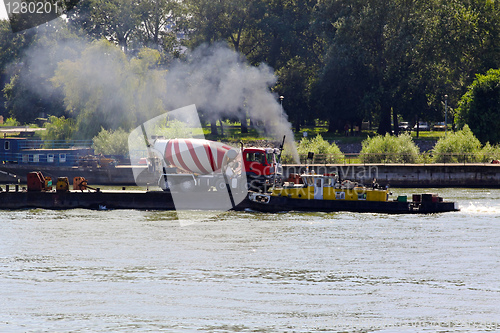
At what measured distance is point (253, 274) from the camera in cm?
3011

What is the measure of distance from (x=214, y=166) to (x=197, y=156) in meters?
1.40

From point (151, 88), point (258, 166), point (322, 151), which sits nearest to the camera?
point (258, 166)

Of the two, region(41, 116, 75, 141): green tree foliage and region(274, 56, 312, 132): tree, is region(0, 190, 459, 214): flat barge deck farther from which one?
region(274, 56, 312, 132): tree

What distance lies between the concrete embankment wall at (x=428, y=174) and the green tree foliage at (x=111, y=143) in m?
19.7

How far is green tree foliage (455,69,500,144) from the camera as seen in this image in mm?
81750

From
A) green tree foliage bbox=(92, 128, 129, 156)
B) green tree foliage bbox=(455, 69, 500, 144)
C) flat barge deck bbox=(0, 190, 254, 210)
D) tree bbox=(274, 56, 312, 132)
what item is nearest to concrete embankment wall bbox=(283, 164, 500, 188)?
green tree foliage bbox=(455, 69, 500, 144)

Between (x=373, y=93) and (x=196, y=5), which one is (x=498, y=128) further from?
(x=196, y=5)

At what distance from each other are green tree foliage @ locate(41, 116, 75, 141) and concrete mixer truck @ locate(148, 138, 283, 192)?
34130 mm

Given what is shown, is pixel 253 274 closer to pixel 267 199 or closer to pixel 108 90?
pixel 267 199

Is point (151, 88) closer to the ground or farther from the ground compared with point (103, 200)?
farther from the ground

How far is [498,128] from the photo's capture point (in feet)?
267

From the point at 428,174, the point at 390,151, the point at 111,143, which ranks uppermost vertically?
the point at 111,143

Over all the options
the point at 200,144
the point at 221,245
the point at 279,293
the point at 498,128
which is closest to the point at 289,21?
the point at 498,128

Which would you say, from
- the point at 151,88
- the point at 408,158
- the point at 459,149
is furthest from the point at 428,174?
the point at 151,88
